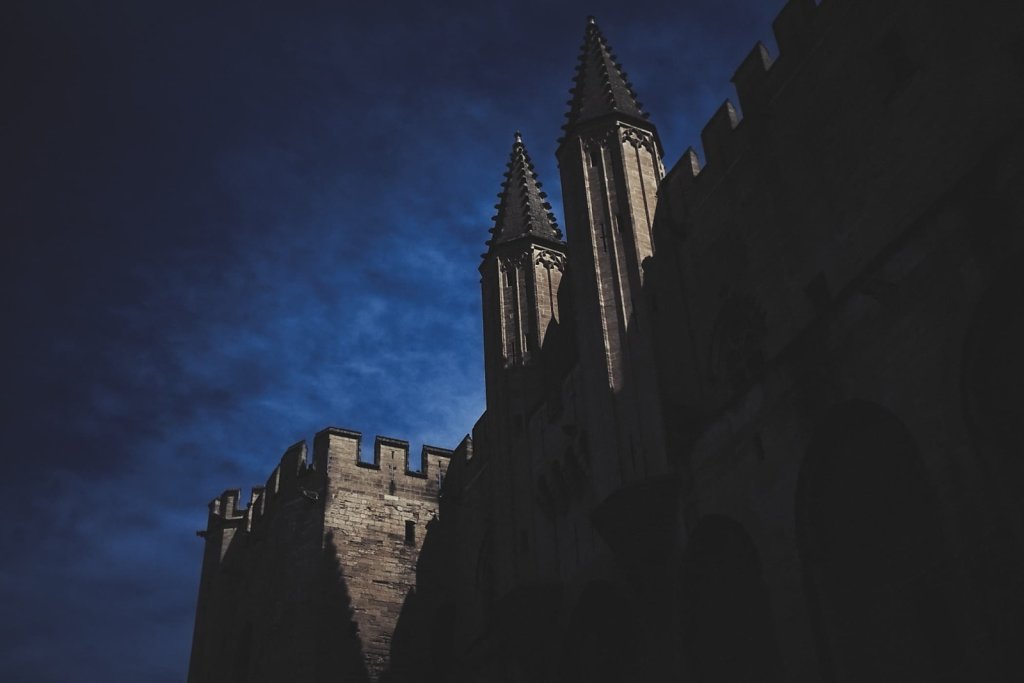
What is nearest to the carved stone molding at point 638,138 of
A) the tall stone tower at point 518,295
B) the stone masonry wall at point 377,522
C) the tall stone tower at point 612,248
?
the tall stone tower at point 612,248

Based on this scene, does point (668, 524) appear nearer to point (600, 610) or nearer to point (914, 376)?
point (600, 610)

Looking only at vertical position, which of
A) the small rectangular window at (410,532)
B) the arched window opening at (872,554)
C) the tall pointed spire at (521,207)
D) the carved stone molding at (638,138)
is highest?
the tall pointed spire at (521,207)

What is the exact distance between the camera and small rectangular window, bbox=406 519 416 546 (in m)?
22.8

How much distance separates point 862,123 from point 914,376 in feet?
12.1

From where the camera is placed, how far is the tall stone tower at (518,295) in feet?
63.8

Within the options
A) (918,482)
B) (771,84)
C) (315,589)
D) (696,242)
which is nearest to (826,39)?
(771,84)

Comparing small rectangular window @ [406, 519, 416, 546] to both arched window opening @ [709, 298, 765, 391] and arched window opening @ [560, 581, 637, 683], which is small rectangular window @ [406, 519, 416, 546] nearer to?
arched window opening @ [560, 581, 637, 683]

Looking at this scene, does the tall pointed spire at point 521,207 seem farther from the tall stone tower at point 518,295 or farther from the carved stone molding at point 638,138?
the carved stone molding at point 638,138

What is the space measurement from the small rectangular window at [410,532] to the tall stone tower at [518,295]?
4.60 m

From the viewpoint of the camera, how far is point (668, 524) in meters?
13.2

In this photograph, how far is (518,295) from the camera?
20547 millimetres

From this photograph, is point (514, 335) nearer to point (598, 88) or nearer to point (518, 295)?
point (518, 295)

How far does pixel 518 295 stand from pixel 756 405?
9376 millimetres

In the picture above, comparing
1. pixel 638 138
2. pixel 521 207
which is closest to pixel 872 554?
pixel 638 138
